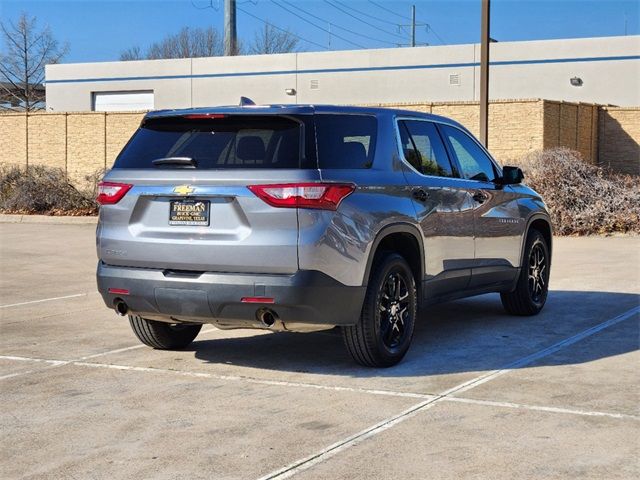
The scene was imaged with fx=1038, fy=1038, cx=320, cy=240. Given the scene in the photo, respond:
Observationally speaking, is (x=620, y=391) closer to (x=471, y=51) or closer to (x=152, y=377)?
(x=152, y=377)

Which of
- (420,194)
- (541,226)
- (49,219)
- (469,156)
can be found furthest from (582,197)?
(420,194)

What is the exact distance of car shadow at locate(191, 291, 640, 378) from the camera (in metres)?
7.75

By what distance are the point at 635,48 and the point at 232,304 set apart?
3814 cm

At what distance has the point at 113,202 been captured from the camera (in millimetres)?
7480

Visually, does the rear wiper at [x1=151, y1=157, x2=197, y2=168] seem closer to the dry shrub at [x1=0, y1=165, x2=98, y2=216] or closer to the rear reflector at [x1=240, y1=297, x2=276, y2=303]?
the rear reflector at [x1=240, y1=297, x2=276, y2=303]

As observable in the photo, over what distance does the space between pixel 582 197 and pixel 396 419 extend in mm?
15536

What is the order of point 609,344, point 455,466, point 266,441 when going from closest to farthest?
point 455,466
point 266,441
point 609,344

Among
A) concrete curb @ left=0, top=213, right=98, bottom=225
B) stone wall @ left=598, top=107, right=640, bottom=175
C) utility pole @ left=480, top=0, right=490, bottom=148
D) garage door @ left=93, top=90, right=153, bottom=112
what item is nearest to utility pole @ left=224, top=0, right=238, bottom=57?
garage door @ left=93, top=90, right=153, bottom=112

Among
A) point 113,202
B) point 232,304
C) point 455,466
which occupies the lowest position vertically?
point 455,466

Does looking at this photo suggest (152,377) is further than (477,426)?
Yes

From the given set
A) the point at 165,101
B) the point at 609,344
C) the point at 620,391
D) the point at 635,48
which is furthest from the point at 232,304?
the point at 165,101

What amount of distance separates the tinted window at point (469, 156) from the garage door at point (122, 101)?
45.3 meters

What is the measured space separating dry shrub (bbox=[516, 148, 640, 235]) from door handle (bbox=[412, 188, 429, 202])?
13037 mm

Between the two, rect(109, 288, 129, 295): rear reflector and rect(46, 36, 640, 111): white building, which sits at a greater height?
A: rect(46, 36, 640, 111): white building
